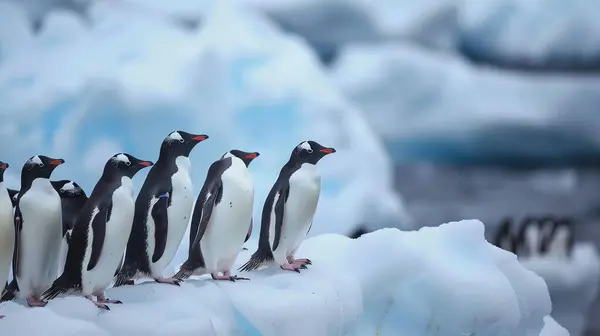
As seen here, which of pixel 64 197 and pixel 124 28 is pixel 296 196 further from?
pixel 124 28

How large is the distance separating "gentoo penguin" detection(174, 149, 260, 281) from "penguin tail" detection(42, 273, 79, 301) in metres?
0.32

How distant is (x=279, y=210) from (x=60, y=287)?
66cm

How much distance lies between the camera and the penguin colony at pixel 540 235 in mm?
4055

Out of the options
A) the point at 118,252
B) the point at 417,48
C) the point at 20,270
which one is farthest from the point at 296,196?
the point at 417,48

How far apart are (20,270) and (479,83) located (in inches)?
111

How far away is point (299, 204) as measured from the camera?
2.26m

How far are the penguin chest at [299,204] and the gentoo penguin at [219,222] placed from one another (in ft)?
0.46

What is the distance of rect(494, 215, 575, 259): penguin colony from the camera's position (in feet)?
13.3

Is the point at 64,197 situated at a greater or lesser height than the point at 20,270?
greater

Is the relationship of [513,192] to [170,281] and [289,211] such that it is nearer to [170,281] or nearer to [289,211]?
[289,211]

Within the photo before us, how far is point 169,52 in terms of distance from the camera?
380cm

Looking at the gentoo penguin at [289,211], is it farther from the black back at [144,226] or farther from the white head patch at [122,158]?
the white head patch at [122,158]

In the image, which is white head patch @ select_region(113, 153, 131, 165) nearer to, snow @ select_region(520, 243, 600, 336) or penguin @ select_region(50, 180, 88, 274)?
penguin @ select_region(50, 180, 88, 274)

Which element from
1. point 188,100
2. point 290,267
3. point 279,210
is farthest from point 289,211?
point 188,100
